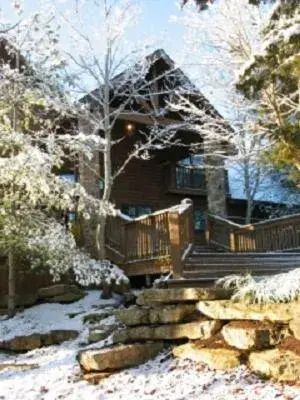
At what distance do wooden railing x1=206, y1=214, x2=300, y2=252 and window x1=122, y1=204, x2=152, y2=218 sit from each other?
Result: 6299mm

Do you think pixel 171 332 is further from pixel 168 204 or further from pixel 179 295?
pixel 168 204

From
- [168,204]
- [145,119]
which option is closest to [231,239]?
[145,119]

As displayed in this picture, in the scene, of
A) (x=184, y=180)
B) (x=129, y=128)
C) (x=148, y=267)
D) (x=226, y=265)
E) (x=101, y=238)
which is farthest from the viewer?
(x=184, y=180)

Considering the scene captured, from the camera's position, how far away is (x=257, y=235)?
639 inches

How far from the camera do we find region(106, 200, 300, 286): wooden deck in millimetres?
11000

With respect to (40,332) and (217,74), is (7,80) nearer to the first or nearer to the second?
(40,332)

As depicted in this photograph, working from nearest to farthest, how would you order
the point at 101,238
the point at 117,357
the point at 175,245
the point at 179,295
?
1. the point at 117,357
2. the point at 179,295
3. the point at 175,245
4. the point at 101,238

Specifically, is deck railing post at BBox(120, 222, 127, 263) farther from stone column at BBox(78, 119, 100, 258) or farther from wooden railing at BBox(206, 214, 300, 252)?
wooden railing at BBox(206, 214, 300, 252)

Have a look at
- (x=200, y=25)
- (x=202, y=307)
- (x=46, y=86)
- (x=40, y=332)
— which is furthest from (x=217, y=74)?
(x=202, y=307)

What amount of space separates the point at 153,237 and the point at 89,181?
5122mm

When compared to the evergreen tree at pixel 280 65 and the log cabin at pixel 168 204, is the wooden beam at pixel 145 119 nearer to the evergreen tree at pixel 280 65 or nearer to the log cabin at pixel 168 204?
the log cabin at pixel 168 204

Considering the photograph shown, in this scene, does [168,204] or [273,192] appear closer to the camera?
Answer: [168,204]

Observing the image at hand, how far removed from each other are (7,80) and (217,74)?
10.0 m

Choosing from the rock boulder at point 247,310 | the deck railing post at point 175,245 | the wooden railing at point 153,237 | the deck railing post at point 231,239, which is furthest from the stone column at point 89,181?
the rock boulder at point 247,310
